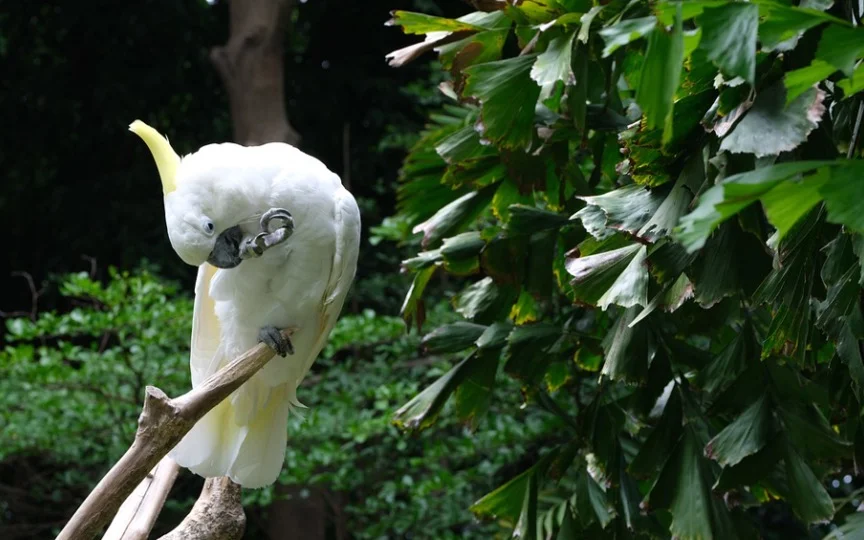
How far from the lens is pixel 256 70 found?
13.2 ft

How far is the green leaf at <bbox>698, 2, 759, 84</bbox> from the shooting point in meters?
0.76

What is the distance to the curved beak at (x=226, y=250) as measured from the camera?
166 cm

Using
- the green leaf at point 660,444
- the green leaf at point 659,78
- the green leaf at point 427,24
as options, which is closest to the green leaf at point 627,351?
the green leaf at point 660,444

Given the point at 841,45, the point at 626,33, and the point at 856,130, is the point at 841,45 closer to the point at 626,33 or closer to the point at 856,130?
the point at 626,33

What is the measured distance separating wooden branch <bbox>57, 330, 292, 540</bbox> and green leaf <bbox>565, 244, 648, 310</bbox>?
0.59 meters

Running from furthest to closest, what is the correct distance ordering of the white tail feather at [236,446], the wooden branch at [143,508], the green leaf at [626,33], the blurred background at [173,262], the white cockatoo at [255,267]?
the blurred background at [173,262] < the white tail feather at [236,446] < the white cockatoo at [255,267] < the wooden branch at [143,508] < the green leaf at [626,33]

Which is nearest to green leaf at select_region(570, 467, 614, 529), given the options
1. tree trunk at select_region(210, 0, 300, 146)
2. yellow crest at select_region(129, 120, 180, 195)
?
yellow crest at select_region(129, 120, 180, 195)

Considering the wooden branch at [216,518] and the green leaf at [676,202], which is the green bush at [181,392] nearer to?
the wooden branch at [216,518]

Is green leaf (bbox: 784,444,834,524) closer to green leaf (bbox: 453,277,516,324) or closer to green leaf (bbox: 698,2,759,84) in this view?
green leaf (bbox: 453,277,516,324)

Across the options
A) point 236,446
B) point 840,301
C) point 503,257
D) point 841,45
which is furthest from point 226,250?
point 841,45

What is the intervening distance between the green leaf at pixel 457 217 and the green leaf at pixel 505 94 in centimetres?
40

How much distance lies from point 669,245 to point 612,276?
102mm

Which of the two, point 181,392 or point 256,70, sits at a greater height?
point 256,70

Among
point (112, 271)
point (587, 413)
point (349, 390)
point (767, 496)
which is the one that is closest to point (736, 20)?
point (587, 413)
